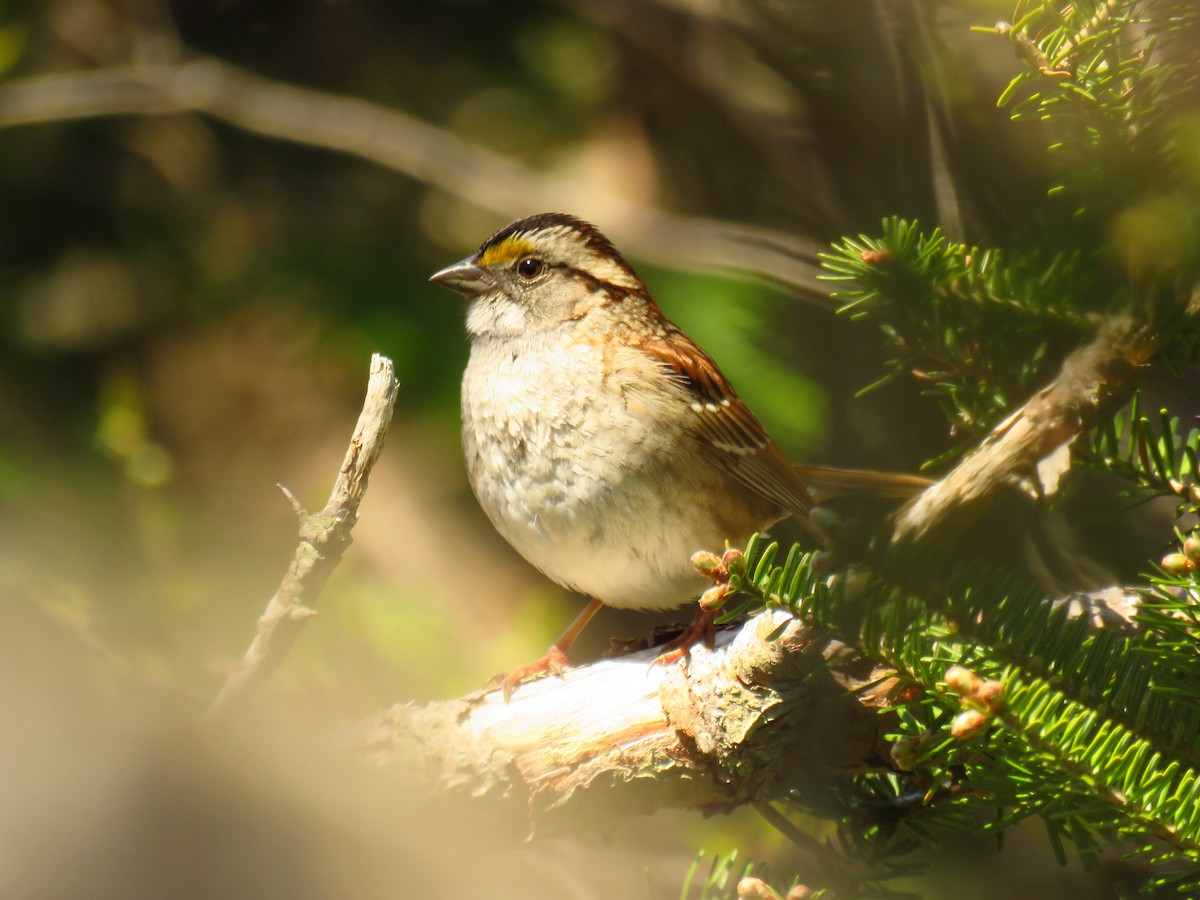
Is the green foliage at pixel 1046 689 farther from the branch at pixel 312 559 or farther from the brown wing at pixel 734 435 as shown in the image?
the brown wing at pixel 734 435

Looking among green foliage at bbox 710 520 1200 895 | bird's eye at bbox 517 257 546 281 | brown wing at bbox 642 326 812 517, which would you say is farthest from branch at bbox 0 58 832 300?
green foliage at bbox 710 520 1200 895

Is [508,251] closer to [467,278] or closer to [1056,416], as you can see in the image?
[467,278]

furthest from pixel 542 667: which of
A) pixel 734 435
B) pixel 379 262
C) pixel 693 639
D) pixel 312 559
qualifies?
pixel 379 262

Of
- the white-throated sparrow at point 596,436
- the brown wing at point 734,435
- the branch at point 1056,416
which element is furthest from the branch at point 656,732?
the brown wing at point 734,435

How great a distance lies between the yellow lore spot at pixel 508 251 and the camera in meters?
2.23

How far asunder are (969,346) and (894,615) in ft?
1.63

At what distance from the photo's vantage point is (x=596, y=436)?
1.84 m

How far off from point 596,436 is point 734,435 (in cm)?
34

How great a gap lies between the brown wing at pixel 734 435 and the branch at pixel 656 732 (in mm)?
363

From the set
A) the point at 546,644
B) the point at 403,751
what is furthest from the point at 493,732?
the point at 546,644

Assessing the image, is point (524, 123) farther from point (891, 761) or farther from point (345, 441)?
point (891, 761)

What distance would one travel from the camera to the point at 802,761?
4.75ft

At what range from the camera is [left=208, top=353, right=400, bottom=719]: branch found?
139 centimetres

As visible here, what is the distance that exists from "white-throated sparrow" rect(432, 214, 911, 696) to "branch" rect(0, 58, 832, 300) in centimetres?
75
